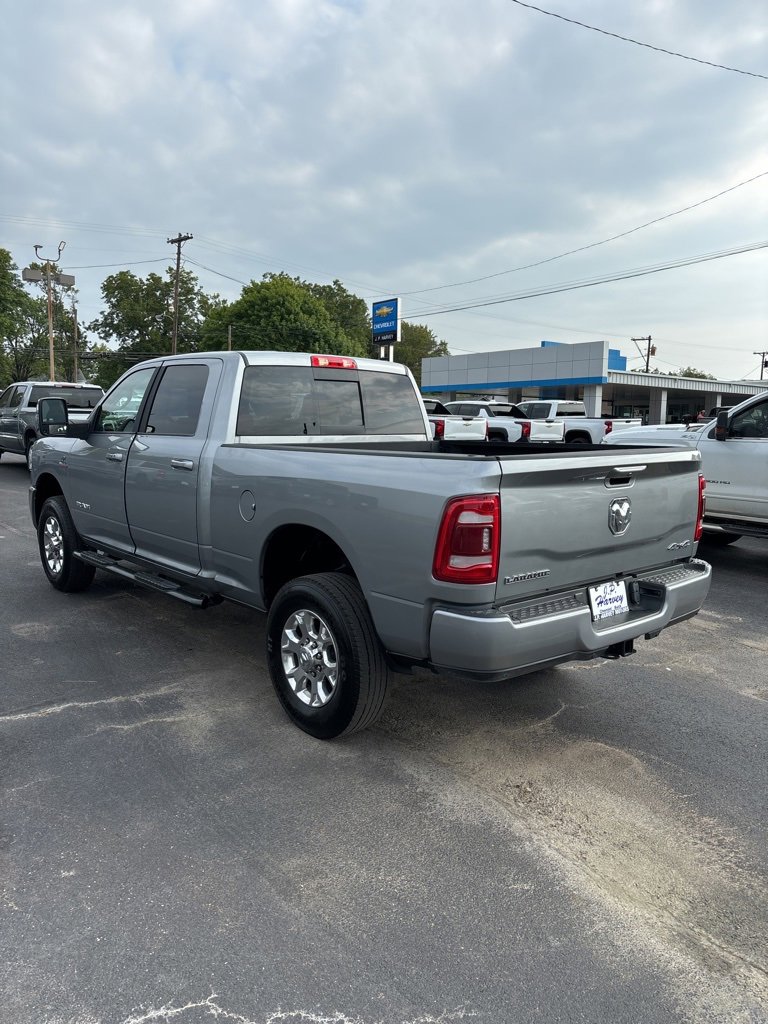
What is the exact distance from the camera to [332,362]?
4918 mm

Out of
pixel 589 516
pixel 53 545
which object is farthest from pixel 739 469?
pixel 53 545

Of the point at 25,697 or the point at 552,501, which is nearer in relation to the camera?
the point at 552,501

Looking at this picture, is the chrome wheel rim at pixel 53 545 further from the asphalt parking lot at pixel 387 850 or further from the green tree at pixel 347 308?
the green tree at pixel 347 308

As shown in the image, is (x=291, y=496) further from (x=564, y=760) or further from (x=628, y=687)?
(x=628, y=687)

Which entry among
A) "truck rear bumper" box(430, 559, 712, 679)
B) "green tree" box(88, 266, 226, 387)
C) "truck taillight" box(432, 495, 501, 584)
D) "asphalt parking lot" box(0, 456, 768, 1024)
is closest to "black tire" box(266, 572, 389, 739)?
"asphalt parking lot" box(0, 456, 768, 1024)

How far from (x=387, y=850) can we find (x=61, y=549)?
469 cm

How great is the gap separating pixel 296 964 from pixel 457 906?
1.90 ft

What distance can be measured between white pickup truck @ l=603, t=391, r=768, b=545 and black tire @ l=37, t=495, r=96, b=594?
611 cm

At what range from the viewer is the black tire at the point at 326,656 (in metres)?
3.35

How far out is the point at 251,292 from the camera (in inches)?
2205

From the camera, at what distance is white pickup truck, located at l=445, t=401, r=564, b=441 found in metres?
21.0

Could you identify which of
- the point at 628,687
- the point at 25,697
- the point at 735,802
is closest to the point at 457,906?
the point at 735,802

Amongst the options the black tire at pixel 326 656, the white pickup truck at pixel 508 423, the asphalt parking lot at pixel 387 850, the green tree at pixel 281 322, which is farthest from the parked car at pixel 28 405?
the green tree at pixel 281 322

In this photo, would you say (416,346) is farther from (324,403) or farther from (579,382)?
(324,403)
